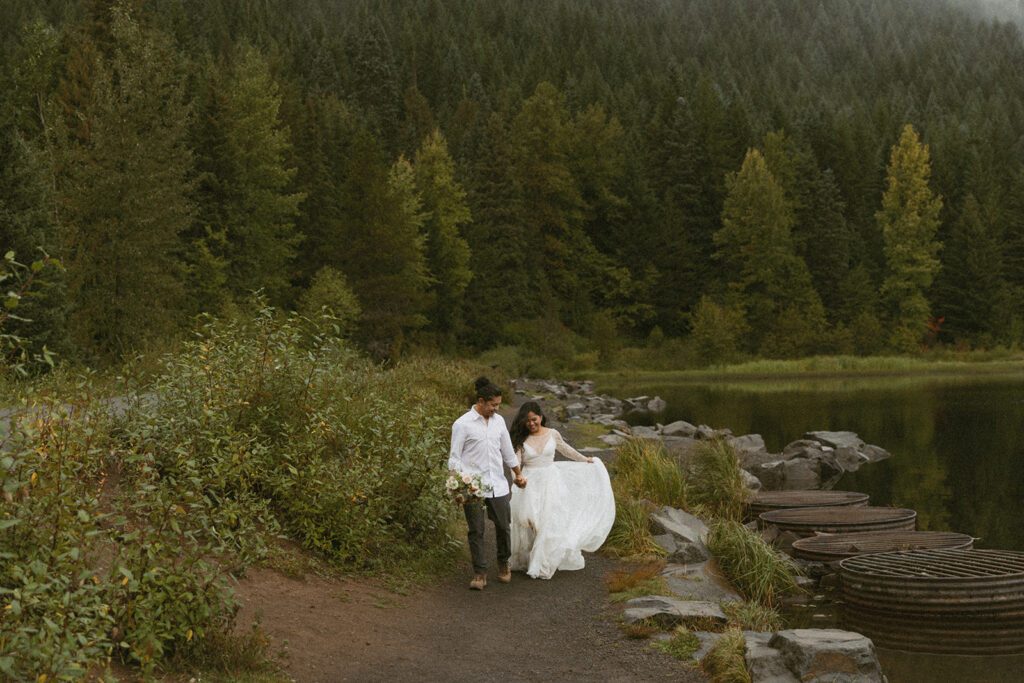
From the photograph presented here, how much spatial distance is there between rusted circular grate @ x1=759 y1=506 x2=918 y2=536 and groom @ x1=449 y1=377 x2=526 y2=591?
21.6 feet

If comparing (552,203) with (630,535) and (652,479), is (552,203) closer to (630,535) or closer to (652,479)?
(652,479)

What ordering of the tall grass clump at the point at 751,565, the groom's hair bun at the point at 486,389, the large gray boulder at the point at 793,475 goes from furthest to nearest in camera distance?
the large gray boulder at the point at 793,475, the tall grass clump at the point at 751,565, the groom's hair bun at the point at 486,389

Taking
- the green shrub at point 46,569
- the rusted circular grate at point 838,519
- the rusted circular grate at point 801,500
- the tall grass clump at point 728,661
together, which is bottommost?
the rusted circular grate at point 801,500

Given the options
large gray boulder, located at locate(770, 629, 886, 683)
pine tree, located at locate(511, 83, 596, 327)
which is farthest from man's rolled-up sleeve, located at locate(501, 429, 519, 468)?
pine tree, located at locate(511, 83, 596, 327)

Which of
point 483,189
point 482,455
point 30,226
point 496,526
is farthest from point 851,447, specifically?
point 483,189


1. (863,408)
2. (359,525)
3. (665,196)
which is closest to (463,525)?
(359,525)

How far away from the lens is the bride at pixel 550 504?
1123cm

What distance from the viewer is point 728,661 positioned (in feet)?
25.7

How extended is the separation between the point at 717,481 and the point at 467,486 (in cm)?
801

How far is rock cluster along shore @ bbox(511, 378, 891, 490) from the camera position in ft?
72.6

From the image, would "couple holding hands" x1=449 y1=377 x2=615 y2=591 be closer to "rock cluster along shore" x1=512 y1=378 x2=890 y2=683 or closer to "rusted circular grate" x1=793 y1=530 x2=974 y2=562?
"rock cluster along shore" x1=512 y1=378 x2=890 y2=683

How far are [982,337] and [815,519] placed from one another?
64665 millimetres

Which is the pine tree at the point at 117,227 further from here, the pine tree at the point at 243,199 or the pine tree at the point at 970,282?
the pine tree at the point at 970,282

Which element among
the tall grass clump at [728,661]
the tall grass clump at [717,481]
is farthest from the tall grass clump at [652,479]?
the tall grass clump at [728,661]
